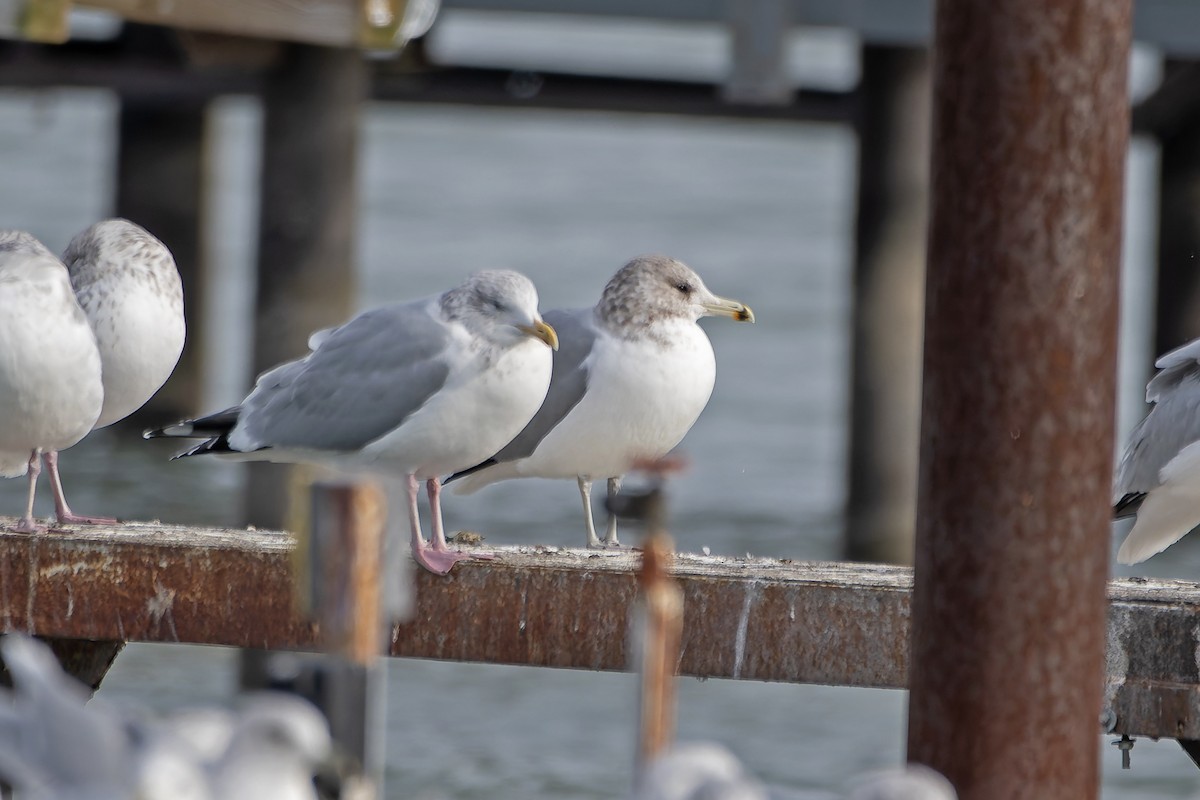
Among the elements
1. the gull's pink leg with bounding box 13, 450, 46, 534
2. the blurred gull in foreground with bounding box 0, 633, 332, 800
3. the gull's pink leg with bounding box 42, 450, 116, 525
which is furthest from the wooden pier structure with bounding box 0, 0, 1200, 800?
the blurred gull in foreground with bounding box 0, 633, 332, 800

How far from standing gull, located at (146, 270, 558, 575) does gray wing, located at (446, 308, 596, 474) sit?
34 cm

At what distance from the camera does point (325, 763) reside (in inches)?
96.7

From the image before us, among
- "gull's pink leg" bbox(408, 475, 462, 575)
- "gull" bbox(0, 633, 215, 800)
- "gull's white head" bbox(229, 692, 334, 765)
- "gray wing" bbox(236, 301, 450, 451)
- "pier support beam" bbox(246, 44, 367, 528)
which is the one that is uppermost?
"pier support beam" bbox(246, 44, 367, 528)

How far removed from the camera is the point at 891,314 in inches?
396

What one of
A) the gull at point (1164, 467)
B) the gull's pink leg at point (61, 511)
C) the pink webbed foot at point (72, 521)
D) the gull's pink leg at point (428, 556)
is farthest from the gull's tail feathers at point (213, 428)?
the gull at point (1164, 467)

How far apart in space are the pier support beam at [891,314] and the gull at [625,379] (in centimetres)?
498

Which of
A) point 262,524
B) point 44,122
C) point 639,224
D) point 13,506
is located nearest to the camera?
point 262,524

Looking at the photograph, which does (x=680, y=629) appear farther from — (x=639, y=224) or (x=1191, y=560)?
(x=639, y=224)

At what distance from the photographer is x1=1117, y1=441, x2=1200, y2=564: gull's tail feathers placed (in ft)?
17.4

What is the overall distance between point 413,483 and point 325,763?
2297 millimetres

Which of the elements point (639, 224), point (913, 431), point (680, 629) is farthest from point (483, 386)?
point (639, 224)

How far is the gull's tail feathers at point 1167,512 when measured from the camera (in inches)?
209

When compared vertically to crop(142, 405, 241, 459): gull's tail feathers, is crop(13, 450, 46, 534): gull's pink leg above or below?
below

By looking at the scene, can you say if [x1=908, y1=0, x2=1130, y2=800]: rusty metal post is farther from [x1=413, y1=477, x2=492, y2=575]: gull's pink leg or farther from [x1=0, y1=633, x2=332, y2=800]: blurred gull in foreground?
[x1=413, y1=477, x2=492, y2=575]: gull's pink leg
